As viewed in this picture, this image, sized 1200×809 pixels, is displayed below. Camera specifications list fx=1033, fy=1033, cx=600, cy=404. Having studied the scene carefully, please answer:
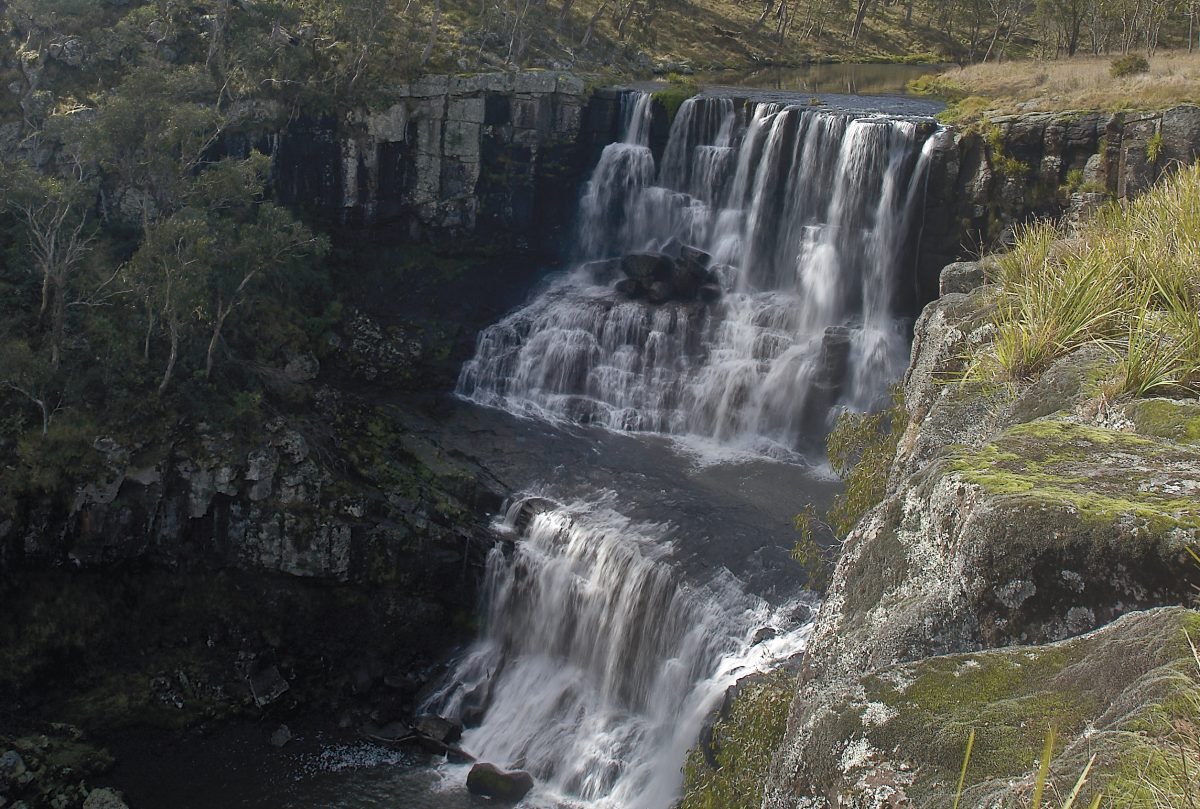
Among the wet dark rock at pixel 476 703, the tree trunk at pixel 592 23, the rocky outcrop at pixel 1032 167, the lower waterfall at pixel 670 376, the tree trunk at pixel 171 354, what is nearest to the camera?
the lower waterfall at pixel 670 376

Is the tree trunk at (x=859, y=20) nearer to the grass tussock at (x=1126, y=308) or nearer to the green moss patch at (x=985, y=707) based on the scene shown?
the grass tussock at (x=1126, y=308)

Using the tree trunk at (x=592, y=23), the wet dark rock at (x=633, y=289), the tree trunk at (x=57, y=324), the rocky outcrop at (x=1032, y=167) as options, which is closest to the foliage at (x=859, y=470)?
the rocky outcrop at (x=1032, y=167)

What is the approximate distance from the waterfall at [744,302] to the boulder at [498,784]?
12.8 metres

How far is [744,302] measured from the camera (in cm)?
3322

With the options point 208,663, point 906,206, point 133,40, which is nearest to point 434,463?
point 208,663

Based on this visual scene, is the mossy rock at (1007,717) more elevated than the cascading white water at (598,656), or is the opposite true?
the mossy rock at (1007,717)

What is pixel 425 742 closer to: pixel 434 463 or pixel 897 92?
pixel 434 463

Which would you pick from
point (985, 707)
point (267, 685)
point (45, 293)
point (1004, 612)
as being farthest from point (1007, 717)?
point (45, 293)

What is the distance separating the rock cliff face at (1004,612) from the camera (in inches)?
208

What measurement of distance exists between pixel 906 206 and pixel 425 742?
20.8 metres

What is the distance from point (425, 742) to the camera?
21922 millimetres

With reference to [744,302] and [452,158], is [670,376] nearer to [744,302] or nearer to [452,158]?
[744,302]

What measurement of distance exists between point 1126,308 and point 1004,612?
5.92m

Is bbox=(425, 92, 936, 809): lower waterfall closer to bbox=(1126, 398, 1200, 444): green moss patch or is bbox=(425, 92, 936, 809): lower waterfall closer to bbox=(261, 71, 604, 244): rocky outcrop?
bbox=(261, 71, 604, 244): rocky outcrop
